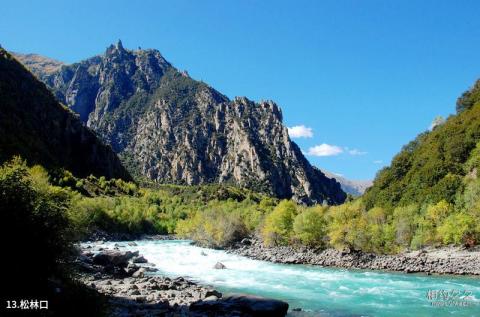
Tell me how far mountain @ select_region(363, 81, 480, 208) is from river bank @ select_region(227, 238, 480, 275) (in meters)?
17.6

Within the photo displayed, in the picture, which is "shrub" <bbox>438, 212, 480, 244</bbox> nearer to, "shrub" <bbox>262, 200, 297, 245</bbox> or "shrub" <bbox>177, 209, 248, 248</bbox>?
"shrub" <bbox>262, 200, 297, 245</bbox>

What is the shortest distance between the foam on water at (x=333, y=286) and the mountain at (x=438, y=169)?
35722mm

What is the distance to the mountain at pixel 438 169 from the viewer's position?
88.2 metres

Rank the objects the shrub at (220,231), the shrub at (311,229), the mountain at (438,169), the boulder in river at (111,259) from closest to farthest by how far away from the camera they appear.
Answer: the boulder in river at (111,259)
the shrub at (311,229)
the mountain at (438,169)
the shrub at (220,231)

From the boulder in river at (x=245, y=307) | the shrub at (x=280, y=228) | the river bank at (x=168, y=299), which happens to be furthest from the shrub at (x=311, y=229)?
the boulder in river at (x=245, y=307)

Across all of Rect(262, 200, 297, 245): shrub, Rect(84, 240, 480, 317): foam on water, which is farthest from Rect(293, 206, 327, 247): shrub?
Rect(84, 240, 480, 317): foam on water

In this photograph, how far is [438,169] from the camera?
96.8m

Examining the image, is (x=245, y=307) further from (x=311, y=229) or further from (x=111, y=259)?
(x=311, y=229)

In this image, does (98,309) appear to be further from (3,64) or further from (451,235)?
(3,64)

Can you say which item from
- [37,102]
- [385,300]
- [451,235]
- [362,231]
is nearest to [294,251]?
[362,231]

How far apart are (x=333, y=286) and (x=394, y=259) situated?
21.8 meters

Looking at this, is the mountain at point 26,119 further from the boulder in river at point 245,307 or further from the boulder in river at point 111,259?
the boulder in river at point 245,307

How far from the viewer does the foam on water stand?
34.7 meters

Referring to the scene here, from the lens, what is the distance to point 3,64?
614 feet
